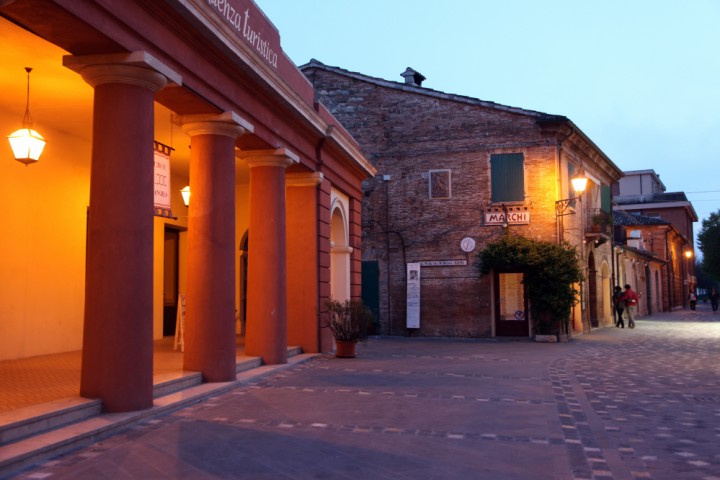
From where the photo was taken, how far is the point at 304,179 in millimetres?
13422

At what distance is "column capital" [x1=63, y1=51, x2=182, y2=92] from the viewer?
6785mm

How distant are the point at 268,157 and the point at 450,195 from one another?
1053 centimetres

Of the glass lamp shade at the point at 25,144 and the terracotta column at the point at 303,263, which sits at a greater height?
the glass lamp shade at the point at 25,144

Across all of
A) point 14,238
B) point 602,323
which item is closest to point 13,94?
point 14,238

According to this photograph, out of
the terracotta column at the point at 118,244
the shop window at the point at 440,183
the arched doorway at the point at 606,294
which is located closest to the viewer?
the terracotta column at the point at 118,244

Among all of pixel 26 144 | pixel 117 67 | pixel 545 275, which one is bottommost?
pixel 545 275

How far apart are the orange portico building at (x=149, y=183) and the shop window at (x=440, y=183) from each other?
19.7 ft

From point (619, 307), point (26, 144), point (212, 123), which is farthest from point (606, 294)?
point (26, 144)

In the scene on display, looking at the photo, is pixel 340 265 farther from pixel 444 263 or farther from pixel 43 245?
pixel 43 245

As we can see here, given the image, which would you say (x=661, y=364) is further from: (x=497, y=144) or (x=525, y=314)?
(x=497, y=144)

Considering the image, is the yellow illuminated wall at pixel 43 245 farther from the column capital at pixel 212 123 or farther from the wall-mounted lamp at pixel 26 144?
the column capital at pixel 212 123

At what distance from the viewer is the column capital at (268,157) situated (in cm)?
1131

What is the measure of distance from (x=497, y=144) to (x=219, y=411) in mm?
14932

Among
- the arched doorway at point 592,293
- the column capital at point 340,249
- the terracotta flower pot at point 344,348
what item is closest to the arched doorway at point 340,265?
the column capital at point 340,249
